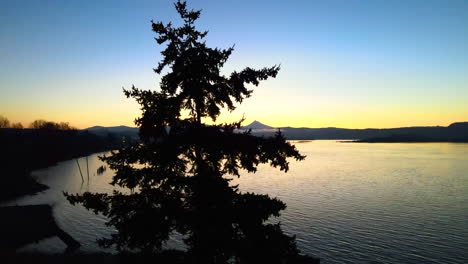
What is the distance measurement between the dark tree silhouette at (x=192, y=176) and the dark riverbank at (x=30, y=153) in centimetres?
848

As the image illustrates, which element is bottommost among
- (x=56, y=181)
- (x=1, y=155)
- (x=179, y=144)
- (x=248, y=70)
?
(x=56, y=181)

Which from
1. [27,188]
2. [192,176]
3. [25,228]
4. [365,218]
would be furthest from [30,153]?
[192,176]

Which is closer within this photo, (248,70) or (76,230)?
(248,70)

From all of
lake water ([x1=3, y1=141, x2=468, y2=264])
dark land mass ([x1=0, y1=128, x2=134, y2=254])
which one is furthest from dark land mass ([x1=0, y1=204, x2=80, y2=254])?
lake water ([x1=3, y1=141, x2=468, y2=264])

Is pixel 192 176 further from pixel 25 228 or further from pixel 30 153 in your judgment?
pixel 30 153

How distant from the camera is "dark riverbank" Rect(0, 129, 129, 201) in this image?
56344 millimetres

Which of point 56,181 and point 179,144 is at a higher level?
point 179,144

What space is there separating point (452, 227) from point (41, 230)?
173 feet

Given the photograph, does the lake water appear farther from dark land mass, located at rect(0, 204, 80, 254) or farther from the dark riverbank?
the dark riverbank

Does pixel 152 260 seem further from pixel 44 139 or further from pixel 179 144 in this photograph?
pixel 44 139

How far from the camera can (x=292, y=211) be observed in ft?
135

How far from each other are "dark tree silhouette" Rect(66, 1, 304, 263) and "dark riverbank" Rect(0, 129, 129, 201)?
27.8 feet

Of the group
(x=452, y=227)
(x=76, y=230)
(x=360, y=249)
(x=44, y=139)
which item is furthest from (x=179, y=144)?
(x=44, y=139)

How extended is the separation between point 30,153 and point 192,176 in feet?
373
